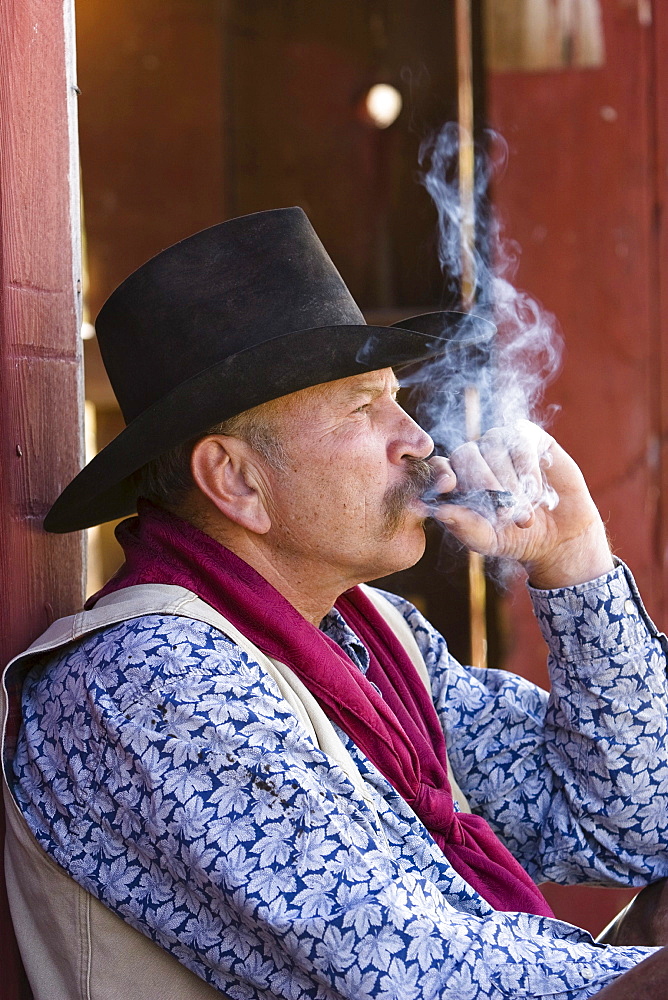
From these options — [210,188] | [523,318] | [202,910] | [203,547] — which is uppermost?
[210,188]

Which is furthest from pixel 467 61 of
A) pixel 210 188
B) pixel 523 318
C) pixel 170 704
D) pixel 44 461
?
pixel 170 704

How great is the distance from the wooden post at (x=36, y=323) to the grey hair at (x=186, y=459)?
0.22 metres

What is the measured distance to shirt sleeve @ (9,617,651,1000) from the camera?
141 cm

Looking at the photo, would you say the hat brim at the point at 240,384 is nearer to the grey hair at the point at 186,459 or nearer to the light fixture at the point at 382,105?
the grey hair at the point at 186,459

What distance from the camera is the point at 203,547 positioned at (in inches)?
73.7

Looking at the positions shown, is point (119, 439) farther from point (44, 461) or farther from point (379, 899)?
point (379, 899)

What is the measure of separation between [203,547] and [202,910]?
0.62 meters

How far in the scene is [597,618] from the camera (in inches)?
82.0

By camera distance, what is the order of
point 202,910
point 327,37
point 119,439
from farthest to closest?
point 327,37 → point 119,439 → point 202,910

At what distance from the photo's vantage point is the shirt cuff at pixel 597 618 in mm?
2082

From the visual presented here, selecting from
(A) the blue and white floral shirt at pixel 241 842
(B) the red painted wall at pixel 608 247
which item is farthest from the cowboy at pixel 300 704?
(B) the red painted wall at pixel 608 247

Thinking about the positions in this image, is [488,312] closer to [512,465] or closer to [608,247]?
[608,247]

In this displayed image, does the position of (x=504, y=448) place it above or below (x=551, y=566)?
above

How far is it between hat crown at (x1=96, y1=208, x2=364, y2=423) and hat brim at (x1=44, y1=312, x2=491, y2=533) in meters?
0.05
